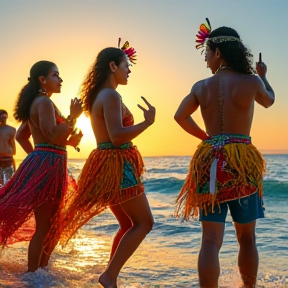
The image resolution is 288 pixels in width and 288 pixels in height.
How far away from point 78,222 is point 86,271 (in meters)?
1.01

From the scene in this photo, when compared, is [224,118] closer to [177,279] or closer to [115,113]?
[115,113]

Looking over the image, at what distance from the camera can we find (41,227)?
416cm

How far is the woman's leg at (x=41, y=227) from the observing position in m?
4.16

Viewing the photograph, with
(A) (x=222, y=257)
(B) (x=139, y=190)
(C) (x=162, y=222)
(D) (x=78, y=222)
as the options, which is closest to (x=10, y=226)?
(D) (x=78, y=222)

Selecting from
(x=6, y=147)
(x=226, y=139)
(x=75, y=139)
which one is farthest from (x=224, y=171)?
(x=6, y=147)

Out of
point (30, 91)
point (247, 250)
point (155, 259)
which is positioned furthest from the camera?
point (155, 259)

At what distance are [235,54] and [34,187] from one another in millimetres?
1804

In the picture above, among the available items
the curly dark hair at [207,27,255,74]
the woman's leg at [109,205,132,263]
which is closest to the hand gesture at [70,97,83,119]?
the woman's leg at [109,205,132,263]

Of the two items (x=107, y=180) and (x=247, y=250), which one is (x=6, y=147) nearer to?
(x=107, y=180)

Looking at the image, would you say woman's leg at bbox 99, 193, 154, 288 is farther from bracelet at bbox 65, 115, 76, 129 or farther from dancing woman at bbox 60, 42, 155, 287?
bracelet at bbox 65, 115, 76, 129

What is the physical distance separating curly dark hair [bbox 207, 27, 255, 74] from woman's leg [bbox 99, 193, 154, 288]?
1063 millimetres

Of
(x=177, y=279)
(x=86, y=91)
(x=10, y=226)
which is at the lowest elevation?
(x=177, y=279)

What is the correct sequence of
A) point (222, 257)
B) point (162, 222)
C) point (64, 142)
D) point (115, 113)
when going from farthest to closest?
point (162, 222), point (222, 257), point (64, 142), point (115, 113)

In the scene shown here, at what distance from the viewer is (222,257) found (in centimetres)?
568
